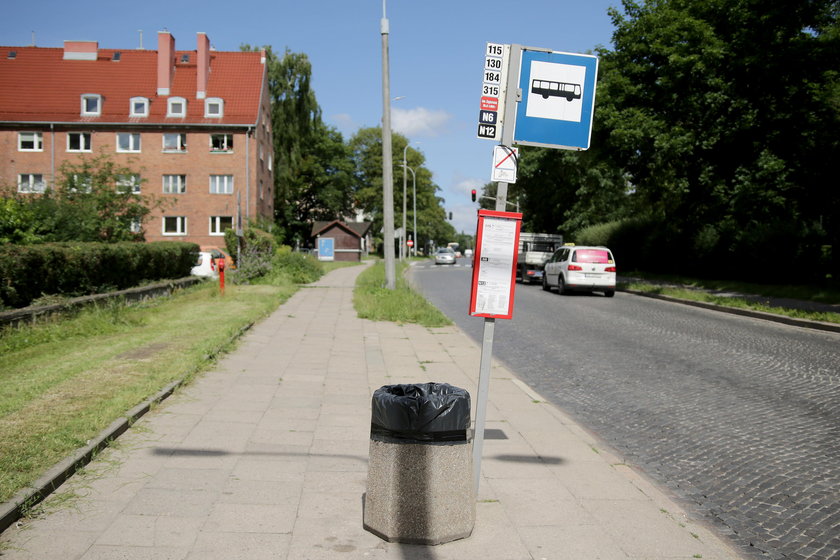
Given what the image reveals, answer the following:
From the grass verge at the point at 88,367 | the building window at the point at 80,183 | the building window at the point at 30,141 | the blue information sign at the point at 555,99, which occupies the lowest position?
the grass verge at the point at 88,367

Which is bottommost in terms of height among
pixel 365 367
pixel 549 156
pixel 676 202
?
pixel 365 367

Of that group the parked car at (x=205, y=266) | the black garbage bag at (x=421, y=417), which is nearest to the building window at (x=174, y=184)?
the parked car at (x=205, y=266)

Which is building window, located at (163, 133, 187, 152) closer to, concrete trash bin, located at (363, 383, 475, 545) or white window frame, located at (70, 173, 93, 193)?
white window frame, located at (70, 173, 93, 193)

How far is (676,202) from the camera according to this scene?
33.0m

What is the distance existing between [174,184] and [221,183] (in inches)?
124

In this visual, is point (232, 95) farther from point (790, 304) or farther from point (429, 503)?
point (429, 503)

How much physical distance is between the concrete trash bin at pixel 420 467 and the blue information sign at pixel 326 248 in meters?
67.3

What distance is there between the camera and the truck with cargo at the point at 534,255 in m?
33.4

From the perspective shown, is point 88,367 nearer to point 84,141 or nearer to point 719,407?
point 719,407

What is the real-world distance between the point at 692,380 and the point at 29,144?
167 feet

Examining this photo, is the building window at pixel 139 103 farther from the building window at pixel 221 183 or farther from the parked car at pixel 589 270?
the parked car at pixel 589 270

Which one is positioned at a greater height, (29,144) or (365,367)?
(29,144)

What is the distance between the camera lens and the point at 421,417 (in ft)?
12.3

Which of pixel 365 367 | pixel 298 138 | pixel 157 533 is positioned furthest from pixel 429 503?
pixel 298 138
